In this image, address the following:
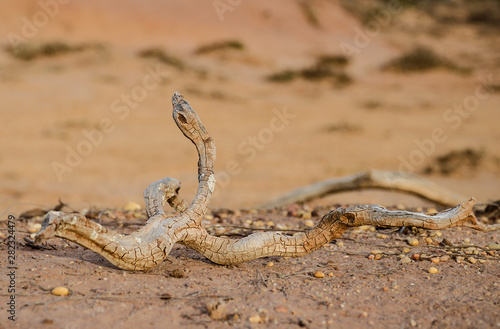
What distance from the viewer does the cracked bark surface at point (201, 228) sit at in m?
2.47

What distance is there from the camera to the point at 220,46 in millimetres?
16609

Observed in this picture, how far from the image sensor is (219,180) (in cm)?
711

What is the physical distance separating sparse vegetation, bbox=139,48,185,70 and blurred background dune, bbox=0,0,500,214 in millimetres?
70

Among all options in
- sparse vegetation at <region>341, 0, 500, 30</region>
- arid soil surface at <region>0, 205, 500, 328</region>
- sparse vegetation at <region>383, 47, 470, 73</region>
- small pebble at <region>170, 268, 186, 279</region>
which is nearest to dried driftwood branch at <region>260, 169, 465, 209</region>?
arid soil surface at <region>0, 205, 500, 328</region>

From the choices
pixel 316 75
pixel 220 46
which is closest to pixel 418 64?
pixel 316 75

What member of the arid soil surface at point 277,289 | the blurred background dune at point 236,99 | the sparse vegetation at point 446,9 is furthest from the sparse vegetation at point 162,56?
the arid soil surface at point 277,289

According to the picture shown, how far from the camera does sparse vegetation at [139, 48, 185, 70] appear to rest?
A: 14575 mm

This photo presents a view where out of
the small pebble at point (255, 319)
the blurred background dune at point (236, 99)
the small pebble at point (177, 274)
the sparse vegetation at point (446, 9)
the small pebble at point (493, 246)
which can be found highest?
the sparse vegetation at point (446, 9)

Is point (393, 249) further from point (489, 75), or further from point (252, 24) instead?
point (252, 24)

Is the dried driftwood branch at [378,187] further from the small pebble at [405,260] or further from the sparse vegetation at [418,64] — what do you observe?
the sparse vegetation at [418,64]

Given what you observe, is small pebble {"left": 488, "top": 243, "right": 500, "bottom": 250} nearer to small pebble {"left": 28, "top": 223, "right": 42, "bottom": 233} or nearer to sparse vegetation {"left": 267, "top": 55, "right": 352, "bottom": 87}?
small pebble {"left": 28, "top": 223, "right": 42, "bottom": 233}

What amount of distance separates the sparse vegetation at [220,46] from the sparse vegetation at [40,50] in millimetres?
3906

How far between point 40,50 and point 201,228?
44.3ft

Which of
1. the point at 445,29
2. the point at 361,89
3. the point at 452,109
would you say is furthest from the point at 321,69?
the point at 445,29
